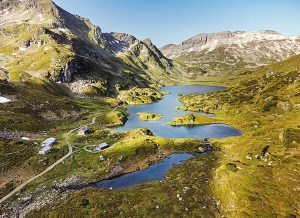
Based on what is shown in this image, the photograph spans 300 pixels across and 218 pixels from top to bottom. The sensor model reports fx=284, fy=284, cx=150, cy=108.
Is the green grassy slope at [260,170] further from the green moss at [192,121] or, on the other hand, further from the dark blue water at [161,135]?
the green moss at [192,121]

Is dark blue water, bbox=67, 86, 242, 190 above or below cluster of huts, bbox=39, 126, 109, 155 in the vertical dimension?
below

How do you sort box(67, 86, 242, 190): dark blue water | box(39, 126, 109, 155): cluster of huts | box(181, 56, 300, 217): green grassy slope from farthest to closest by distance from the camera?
box(39, 126, 109, 155): cluster of huts < box(67, 86, 242, 190): dark blue water < box(181, 56, 300, 217): green grassy slope

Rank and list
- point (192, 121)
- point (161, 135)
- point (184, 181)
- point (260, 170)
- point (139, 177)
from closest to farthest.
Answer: point (184, 181) → point (260, 170) → point (139, 177) → point (161, 135) → point (192, 121)

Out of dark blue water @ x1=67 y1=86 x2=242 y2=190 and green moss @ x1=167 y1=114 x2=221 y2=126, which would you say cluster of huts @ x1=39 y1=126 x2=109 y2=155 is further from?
green moss @ x1=167 y1=114 x2=221 y2=126

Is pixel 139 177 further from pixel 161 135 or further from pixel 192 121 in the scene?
pixel 192 121

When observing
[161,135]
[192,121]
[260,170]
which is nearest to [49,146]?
[161,135]

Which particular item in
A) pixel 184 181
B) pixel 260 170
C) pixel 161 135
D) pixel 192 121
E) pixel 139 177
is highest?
pixel 260 170

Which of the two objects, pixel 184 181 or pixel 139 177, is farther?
pixel 139 177

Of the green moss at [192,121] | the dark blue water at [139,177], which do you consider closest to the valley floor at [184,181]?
the dark blue water at [139,177]

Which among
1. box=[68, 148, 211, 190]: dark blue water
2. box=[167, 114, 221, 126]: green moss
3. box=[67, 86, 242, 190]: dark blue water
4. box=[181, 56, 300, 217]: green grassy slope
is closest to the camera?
box=[181, 56, 300, 217]: green grassy slope

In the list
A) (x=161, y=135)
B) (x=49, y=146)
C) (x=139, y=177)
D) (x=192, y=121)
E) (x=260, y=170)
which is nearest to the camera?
(x=260, y=170)

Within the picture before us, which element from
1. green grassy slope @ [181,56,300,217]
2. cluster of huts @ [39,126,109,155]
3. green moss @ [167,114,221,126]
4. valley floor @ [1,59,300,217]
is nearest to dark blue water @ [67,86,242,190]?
valley floor @ [1,59,300,217]

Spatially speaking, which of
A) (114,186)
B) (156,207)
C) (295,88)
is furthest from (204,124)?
(156,207)
